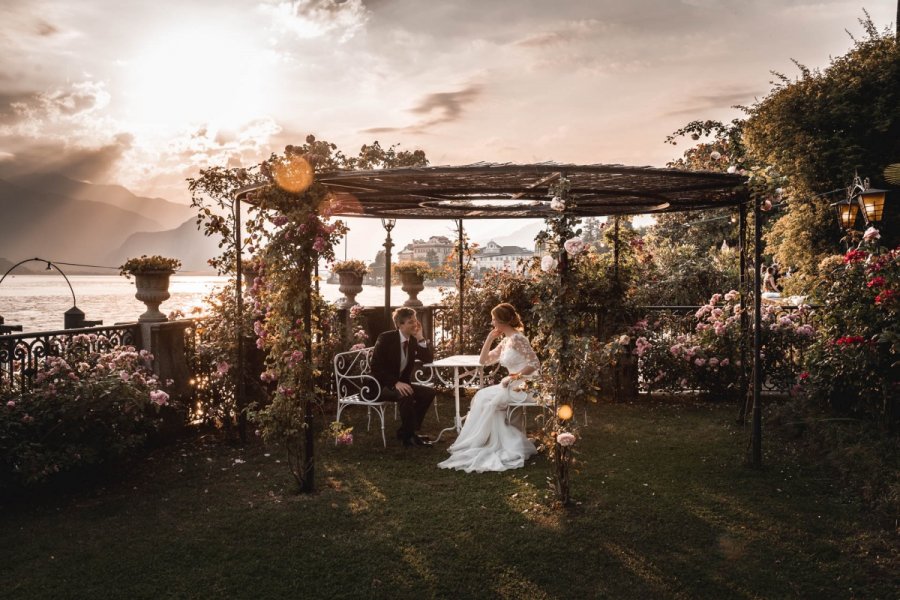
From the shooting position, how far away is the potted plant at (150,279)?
22.7 feet

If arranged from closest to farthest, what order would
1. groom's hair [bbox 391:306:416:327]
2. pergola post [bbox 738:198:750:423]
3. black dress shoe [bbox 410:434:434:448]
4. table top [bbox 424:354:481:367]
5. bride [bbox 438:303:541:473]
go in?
bride [bbox 438:303:541:473], black dress shoe [bbox 410:434:434:448], pergola post [bbox 738:198:750:423], groom's hair [bbox 391:306:416:327], table top [bbox 424:354:481:367]

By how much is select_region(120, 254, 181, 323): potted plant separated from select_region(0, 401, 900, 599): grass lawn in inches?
67.0

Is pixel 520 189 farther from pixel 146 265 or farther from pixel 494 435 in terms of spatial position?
pixel 146 265

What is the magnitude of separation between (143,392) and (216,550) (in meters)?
2.15

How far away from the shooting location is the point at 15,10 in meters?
7.34

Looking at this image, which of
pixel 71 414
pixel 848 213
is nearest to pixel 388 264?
pixel 71 414

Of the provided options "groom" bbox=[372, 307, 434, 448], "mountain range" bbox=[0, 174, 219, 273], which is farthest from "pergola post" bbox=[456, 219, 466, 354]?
"mountain range" bbox=[0, 174, 219, 273]

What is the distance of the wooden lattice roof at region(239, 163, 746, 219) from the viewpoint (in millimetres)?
4648

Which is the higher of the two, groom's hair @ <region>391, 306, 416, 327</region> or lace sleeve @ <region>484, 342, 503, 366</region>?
groom's hair @ <region>391, 306, 416, 327</region>

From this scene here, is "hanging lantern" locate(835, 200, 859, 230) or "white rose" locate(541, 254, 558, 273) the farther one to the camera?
"hanging lantern" locate(835, 200, 859, 230)

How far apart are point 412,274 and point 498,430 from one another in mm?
4922

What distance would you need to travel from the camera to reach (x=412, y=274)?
10.9 m

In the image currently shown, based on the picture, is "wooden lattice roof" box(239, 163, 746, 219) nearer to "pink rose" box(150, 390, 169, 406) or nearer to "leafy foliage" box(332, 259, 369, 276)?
"leafy foliage" box(332, 259, 369, 276)

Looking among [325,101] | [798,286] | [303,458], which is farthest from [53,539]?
[798,286]
